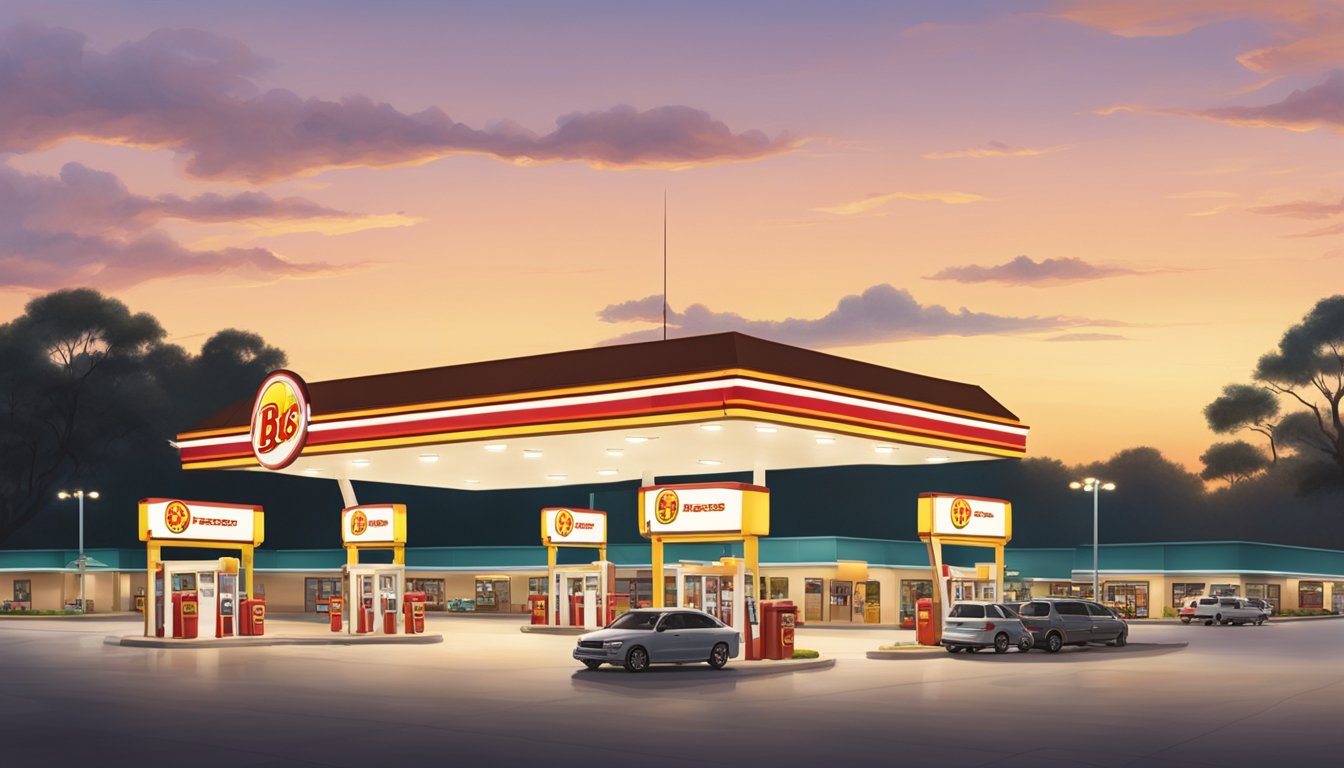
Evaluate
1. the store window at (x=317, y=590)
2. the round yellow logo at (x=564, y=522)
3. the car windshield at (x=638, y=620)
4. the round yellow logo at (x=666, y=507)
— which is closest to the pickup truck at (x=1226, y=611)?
the round yellow logo at (x=564, y=522)

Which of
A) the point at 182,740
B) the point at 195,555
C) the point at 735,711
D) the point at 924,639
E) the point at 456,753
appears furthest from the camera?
the point at 195,555

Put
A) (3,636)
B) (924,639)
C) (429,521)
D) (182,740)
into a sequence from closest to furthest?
(182,740), (924,639), (3,636), (429,521)

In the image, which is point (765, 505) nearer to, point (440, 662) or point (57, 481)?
point (440, 662)

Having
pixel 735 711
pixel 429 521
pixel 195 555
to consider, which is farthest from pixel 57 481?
A: pixel 735 711

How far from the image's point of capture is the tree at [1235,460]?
114m

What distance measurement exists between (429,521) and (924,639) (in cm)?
7301

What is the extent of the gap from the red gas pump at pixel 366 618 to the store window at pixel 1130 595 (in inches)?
1693

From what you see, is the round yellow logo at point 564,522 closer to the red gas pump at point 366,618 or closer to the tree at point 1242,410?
the red gas pump at point 366,618

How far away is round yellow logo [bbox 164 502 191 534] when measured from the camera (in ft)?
142

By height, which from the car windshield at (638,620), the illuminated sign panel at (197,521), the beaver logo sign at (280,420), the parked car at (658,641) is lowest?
the parked car at (658,641)

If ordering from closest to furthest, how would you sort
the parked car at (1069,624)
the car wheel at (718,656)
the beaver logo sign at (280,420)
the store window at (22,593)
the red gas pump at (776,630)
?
the car wheel at (718,656), the red gas pump at (776,630), the parked car at (1069,624), the beaver logo sign at (280,420), the store window at (22,593)

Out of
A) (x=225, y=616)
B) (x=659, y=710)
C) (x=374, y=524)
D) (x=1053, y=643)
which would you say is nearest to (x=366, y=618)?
(x=374, y=524)

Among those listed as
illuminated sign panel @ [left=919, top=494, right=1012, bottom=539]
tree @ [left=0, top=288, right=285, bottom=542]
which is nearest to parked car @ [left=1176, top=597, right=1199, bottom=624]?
illuminated sign panel @ [left=919, top=494, right=1012, bottom=539]

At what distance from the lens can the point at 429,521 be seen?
109m
